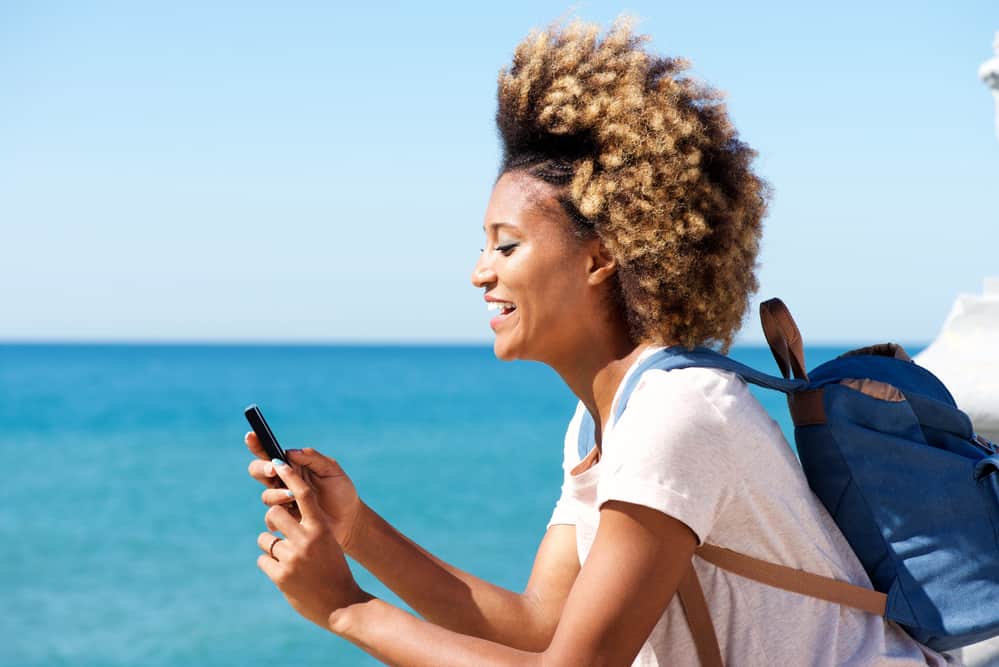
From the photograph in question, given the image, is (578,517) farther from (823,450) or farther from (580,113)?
(580,113)

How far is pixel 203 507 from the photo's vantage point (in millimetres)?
22578

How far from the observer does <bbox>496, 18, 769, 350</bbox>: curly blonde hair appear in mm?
2043

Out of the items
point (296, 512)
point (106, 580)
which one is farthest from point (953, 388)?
point (106, 580)

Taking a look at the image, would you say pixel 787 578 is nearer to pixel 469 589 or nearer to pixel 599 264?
pixel 599 264

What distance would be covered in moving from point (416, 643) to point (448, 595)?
22.5 inches

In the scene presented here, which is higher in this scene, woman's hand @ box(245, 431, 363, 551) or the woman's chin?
the woman's chin

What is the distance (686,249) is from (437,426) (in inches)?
1532

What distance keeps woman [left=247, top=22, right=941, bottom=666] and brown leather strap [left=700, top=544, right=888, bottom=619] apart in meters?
0.02

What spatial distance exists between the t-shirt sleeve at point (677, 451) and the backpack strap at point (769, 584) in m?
0.10

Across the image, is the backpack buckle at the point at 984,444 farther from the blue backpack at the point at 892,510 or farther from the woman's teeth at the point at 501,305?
the woman's teeth at the point at 501,305

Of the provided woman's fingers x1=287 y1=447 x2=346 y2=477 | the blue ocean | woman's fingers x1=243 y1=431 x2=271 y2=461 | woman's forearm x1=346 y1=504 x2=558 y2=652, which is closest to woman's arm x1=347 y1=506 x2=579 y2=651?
woman's forearm x1=346 y1=504 x2=558 y2=652

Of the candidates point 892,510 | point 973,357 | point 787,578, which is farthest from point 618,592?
point 973,357

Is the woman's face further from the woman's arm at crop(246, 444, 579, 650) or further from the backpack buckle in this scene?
the backpack buckle

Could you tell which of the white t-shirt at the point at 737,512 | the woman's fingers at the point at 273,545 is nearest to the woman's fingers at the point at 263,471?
the woman's fingers at the point at 273,545
